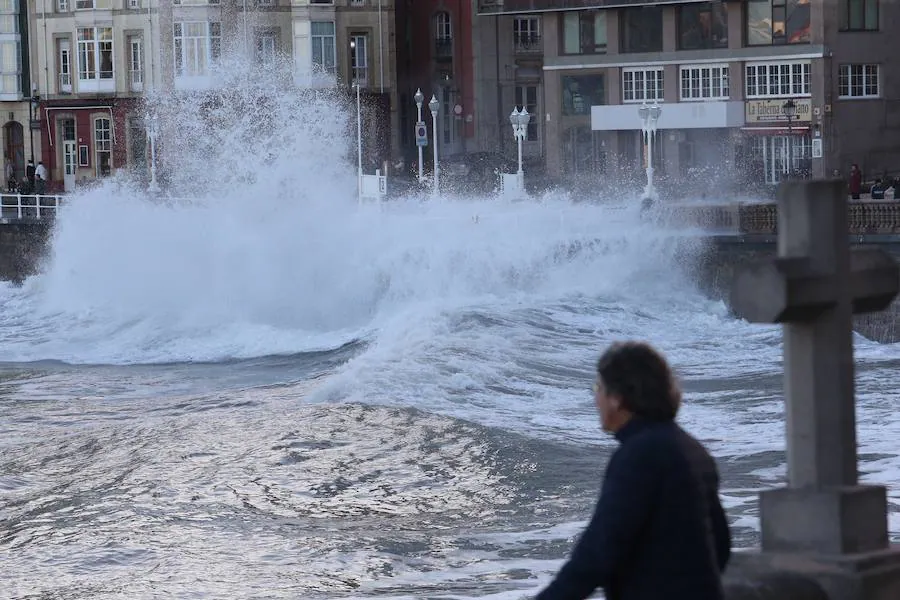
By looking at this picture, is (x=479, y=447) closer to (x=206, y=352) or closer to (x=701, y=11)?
(x=206, y=352)

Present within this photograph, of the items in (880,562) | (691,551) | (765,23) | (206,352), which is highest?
(765,23)

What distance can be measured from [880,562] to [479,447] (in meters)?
13.8

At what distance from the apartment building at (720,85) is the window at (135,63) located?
1502 centimetres

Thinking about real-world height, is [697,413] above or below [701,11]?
below

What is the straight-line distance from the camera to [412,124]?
66.5m

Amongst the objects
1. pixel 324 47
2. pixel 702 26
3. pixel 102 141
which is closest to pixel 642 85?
pixel 702 26

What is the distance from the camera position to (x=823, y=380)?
21.3 feet

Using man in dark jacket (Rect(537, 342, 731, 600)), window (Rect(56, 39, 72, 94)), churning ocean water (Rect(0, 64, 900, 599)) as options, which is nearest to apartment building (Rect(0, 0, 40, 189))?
window (Rect(56, 39, 72, 94))

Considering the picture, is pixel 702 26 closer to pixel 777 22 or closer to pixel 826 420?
pixel 777 22

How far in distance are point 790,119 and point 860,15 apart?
4985mm

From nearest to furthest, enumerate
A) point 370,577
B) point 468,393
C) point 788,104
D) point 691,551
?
point 691,551 → point 370,577 → point 468,393 → point 788,104

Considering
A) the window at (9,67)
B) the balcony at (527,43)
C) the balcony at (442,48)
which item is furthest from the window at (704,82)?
the window at (9,67)

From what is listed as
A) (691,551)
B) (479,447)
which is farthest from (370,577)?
(691,551)

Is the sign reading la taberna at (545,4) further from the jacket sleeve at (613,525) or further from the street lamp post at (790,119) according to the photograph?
the jacket sleeve at (613,525)
